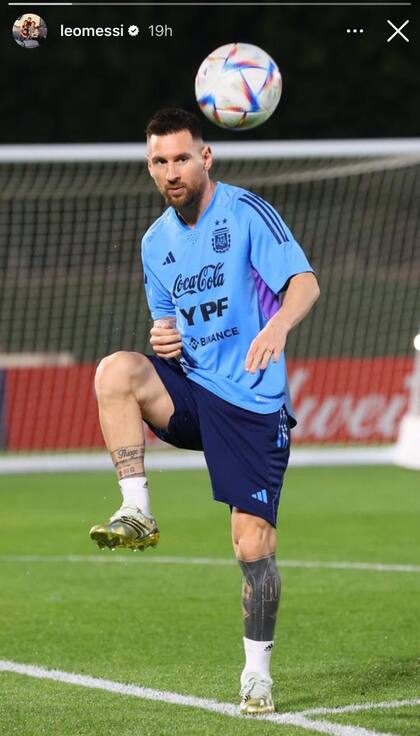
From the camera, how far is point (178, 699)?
571 cm

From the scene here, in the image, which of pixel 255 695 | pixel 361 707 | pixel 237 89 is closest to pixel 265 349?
pixel 255 695

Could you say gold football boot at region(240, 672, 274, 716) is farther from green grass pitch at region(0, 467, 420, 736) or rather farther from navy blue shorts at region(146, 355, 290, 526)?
navy blue shorts at region(146, 355, 290, 526)

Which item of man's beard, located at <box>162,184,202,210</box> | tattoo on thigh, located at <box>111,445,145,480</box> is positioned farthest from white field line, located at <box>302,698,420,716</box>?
man's beard, located at <box>162,184,202,210</box>

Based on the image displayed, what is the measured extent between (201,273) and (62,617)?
120 inches

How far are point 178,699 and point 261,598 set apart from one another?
554mm

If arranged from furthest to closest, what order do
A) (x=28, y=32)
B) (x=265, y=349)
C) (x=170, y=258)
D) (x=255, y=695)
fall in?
(x=28, y=32)
(x=170, y=258)
(x=255, y=695)
(x=265, y=349)

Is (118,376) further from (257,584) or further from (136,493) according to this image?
(257,584)

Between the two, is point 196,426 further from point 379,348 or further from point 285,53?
point 285,53

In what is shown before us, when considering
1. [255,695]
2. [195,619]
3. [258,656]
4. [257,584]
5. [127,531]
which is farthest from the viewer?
[195,619]

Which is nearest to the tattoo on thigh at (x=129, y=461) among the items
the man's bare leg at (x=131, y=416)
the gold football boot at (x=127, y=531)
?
the man's bare leg at (x=131, y=416)

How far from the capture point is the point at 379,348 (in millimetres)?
30812

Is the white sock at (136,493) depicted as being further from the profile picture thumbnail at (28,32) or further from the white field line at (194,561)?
the profile picture thumbnail at (28,32)

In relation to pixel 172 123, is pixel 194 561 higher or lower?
lower

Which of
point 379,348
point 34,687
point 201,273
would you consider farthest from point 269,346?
point 379,348
